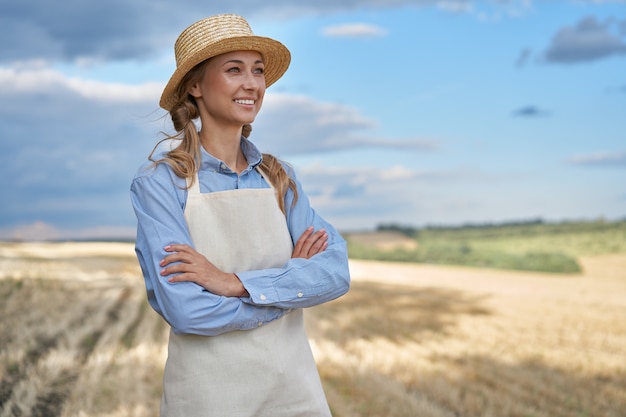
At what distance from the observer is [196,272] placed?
2.70m

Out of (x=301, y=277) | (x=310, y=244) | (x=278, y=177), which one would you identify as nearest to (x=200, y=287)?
(x=301, y=277)

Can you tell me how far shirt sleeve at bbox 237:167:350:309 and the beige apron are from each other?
124 millimetres

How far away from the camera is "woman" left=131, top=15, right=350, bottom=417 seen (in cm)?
272

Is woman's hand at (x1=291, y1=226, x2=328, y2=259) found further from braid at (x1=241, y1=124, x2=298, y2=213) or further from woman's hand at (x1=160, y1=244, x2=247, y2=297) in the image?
woman's hand at (x1=160, y1=244, x2=247, y2=297)

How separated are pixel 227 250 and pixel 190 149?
44 cm

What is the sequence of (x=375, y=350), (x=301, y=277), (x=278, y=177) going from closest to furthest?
(x=301, y=277)
(x=278, y=177)
(x=375, y=350)

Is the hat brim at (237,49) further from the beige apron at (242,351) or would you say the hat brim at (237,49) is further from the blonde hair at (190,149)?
the beige apron at (242,351)

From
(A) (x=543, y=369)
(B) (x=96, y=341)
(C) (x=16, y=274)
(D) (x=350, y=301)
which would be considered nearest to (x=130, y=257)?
(C) (x=16, y=274)

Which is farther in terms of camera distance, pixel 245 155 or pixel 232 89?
pixel 245 155

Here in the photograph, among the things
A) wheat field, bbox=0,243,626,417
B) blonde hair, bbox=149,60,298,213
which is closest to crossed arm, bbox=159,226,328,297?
blonde hair, bbox=149,60,298,213

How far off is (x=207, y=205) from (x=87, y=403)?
304 cm

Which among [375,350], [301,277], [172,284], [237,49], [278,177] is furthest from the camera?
[375,350]

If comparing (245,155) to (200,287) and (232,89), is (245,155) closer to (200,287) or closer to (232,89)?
(232,89)

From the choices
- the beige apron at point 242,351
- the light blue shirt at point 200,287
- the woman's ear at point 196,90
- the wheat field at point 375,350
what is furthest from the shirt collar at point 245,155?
the wheat field at point 375,350
